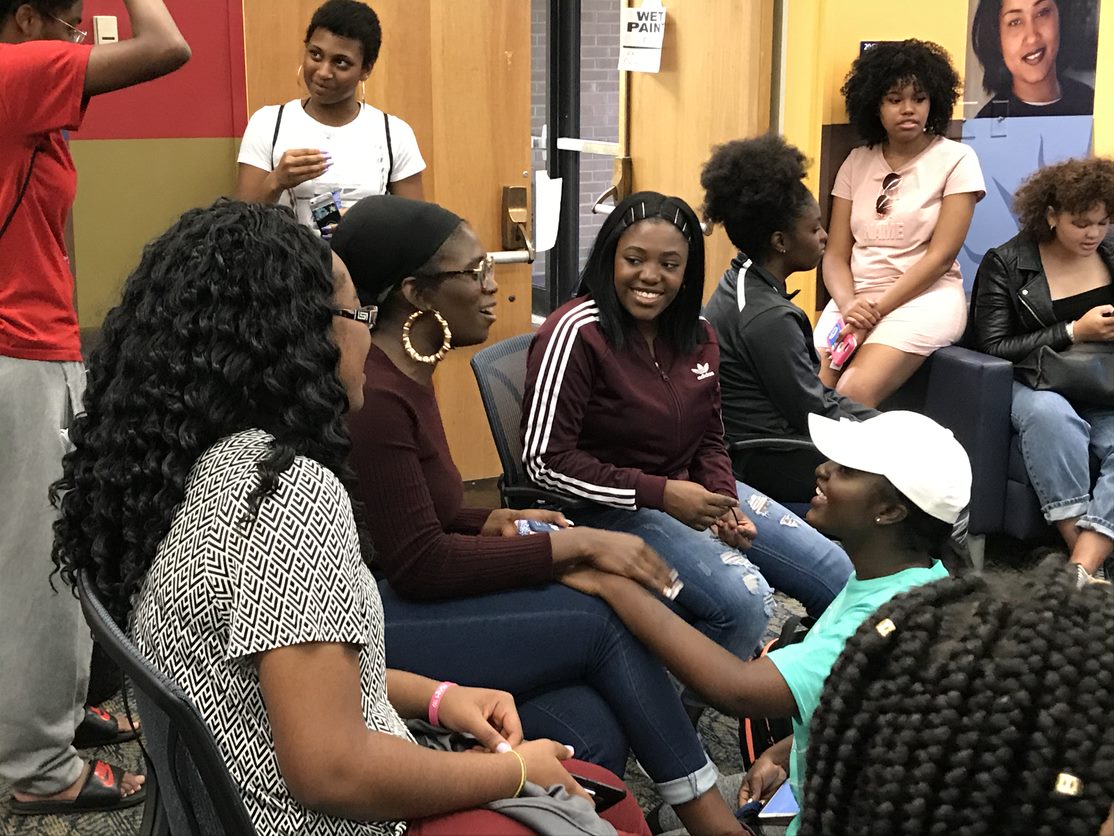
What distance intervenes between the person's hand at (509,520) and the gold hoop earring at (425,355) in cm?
31

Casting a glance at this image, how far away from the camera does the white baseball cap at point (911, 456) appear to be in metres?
1.95

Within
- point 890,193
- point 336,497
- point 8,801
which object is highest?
point 890,193

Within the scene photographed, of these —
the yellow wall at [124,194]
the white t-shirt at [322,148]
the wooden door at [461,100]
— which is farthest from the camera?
the wooden door at [461,100]

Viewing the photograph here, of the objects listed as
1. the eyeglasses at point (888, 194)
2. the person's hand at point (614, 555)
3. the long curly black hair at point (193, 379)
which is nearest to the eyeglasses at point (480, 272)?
the person's hand at point (614, 555)

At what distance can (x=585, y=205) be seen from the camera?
26.2 feet

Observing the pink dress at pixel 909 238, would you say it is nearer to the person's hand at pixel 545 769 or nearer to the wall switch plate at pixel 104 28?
the wall switch plate at pixel 104 28

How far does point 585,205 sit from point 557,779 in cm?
662

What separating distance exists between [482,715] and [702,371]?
3.73 feet

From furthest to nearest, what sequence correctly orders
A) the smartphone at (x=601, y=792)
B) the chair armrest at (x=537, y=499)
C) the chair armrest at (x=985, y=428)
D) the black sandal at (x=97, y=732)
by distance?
the chair armrest at (x=985, y=428)
the black sandal at (x=97, y=732)
the chair armrest at (x=537, y=499)
the smartphone at (x=601, y=792)

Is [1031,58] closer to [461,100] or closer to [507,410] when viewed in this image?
[461,100]

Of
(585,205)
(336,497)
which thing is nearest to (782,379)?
(336,497)

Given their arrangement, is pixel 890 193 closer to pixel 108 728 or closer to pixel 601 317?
pixel 601 317

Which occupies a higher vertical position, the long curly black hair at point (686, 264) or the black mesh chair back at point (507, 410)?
the long curly black hair at point (686, 264)

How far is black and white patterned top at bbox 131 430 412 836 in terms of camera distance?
4.20ft
